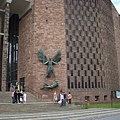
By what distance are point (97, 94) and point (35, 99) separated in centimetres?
937

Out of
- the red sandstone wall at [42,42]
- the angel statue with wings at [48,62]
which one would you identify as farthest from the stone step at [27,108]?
the angel statue with wings at [48,62]

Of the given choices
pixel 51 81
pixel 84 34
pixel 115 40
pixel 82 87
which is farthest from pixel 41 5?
pixel 115 40

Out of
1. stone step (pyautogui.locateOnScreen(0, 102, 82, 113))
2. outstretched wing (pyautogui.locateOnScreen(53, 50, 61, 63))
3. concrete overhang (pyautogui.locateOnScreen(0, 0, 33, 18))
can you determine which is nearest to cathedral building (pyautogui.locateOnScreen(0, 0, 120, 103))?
concrete overhang (pyautogui.locateOnScreen(0, 0, 33, 18))

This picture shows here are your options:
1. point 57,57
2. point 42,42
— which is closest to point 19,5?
point 42,42

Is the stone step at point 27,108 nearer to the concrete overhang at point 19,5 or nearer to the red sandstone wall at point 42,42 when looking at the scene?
the red sandstone wall at point 42,42

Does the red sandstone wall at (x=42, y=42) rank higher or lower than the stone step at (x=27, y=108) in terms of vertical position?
higher

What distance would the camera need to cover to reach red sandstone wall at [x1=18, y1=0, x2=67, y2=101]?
72.6ft

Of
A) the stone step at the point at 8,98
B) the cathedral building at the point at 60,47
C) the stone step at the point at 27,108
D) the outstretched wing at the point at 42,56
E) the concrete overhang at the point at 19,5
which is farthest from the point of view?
the concrete overhang at the point at 19,5

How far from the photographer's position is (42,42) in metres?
23.0

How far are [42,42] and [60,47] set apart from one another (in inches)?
89.0

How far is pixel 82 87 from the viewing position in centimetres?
2472

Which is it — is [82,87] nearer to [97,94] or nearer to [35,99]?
[97,94]

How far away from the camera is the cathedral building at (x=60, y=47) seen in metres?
22.7

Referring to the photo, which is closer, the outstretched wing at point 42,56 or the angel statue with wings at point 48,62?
the angel statue with wings at point 48,62
